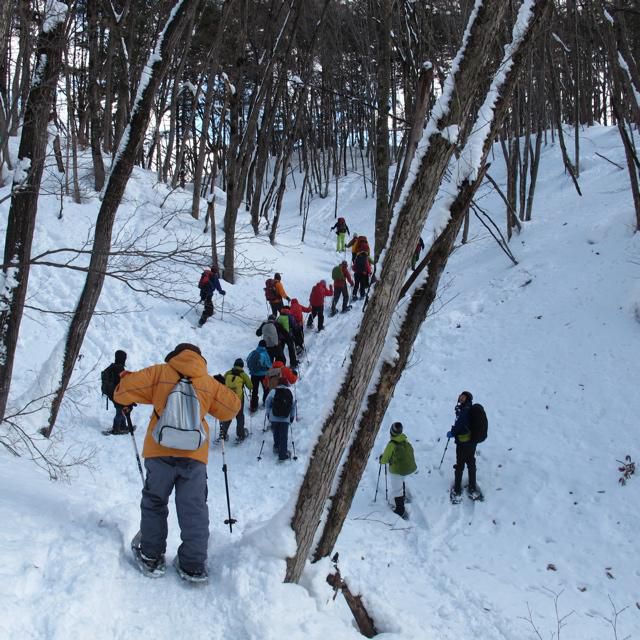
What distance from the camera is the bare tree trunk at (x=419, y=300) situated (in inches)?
169

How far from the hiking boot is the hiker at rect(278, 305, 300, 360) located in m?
8.50

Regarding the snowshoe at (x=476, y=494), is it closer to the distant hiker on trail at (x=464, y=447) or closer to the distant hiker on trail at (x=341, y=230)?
the distant hiker on trail at (x=464, y=447)

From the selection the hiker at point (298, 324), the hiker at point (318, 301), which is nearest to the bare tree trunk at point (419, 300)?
the hiker at point (298, 324)

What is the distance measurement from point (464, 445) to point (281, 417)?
118 inches

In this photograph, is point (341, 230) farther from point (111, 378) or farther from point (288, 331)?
point (111, 378)

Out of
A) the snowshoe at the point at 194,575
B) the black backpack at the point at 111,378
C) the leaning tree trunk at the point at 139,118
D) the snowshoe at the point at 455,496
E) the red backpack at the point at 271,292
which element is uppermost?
the leaning tree trunk at the point at 139,118

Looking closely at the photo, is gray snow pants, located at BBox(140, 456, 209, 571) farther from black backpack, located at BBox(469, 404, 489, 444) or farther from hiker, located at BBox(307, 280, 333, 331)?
hiker, located at BBox(307, 280, 333, 331)

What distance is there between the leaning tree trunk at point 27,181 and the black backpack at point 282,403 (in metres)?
4.20

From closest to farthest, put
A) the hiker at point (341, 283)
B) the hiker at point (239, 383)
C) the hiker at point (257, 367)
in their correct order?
the hiker at point (239, 383), the hiker at point (257, 367), the hiker at point (341, 283)

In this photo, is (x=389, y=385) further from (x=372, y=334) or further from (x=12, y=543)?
(x=12, y=543)

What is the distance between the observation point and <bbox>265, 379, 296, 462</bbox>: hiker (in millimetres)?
9711

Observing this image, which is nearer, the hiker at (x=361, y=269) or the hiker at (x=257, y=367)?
the hiker at (x=257, y=367)

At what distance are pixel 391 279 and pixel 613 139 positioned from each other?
24447 mm

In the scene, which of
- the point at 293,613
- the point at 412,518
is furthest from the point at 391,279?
the point at 412,518
